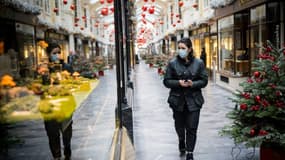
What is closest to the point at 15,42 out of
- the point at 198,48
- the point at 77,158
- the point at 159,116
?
the point at 77,158

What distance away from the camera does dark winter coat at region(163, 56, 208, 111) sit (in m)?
5.29

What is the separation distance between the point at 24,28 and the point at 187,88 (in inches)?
129

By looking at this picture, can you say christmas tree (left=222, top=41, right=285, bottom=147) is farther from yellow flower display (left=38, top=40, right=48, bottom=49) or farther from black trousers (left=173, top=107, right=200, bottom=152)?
yellow flower display (left=38, top=40, right=48, bottom=49)

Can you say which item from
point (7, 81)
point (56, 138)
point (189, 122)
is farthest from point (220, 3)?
point (7, 81)

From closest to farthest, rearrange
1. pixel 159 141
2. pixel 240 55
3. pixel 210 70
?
1. pixel 159 141
2. pixel 240 55
3. pixel 210 70

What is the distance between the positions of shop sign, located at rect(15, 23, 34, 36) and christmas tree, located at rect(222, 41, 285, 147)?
3040mm

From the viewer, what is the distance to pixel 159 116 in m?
9.63

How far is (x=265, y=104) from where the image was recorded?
15.5 ft

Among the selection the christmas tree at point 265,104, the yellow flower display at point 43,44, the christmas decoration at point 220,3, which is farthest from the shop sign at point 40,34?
the christmas decoration at point 220,3

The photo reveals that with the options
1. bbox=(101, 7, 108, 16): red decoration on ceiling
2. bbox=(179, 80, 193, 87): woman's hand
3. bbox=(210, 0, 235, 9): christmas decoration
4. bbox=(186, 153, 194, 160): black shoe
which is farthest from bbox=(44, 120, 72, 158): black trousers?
bbox=(210, 0, 235, 9): christmas decoration

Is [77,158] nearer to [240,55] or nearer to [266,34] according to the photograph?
[266,34]

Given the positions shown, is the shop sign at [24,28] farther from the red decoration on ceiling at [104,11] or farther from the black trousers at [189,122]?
the red decoration on ceiling at [104,11]

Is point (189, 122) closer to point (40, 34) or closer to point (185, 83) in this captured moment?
point (185, 83)

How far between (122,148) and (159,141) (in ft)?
5.49
